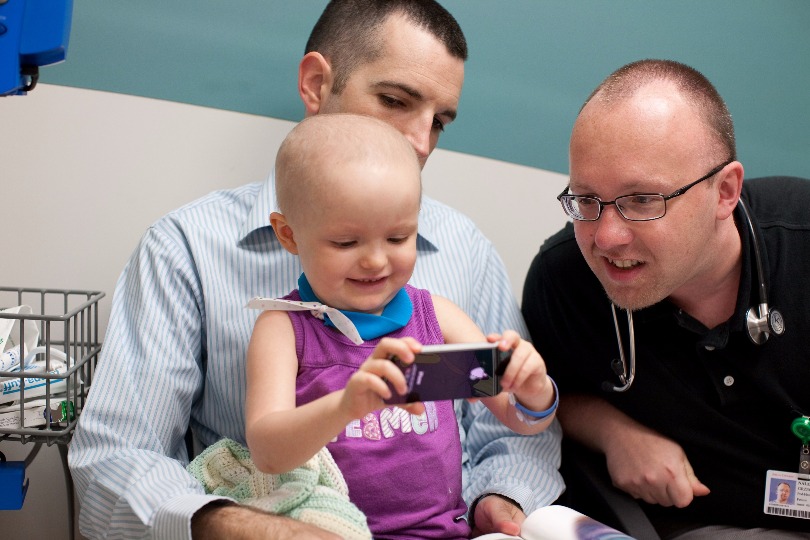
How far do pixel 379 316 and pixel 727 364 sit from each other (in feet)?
2.57

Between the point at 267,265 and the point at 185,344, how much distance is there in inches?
8.7

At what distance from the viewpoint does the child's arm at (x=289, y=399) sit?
1048 mm

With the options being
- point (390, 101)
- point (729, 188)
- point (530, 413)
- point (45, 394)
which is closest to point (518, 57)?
point (390, 101)

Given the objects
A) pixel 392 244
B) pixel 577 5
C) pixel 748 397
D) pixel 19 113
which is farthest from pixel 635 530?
pixel 19 113

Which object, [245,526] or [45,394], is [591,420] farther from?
[45,394]

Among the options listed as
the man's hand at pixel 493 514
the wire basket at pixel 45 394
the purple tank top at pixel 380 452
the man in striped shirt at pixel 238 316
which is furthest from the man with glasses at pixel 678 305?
the wire basket at pixel 45 394

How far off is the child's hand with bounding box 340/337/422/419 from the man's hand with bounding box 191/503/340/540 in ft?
0.91

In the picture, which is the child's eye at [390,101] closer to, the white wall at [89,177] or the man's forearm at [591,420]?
the white wall at [89,177]

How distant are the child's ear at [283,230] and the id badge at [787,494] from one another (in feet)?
A: 3.61

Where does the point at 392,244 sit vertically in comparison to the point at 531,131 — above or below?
below

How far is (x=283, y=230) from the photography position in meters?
1.37

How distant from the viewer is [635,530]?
161cm

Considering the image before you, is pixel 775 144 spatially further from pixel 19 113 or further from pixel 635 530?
pixel 19 113

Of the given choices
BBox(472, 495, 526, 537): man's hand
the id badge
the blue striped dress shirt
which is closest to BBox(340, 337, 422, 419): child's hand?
the blue striped dress shirt
